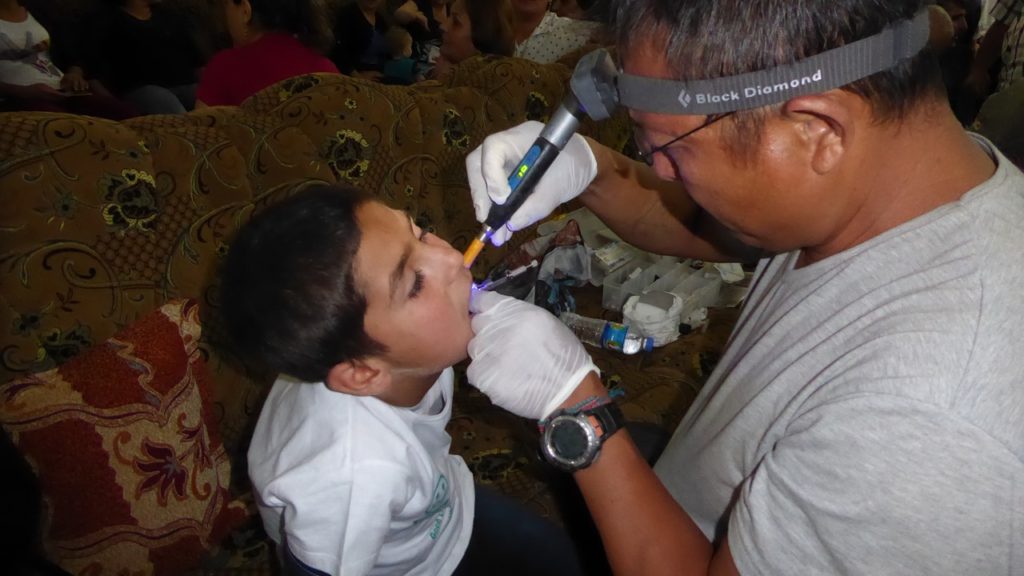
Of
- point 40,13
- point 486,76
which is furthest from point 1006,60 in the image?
point 40,13

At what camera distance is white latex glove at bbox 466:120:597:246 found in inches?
45.5

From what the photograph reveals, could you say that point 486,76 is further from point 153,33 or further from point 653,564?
point 153,33

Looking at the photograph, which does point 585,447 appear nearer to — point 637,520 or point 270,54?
point 637,520

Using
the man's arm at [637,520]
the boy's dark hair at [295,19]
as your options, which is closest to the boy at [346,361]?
the man's arm at [637,520]

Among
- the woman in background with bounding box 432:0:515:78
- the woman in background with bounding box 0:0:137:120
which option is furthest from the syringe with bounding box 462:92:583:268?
the woman in background with bounding box 0:0:137:120

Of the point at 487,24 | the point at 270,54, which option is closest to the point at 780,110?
the point at 270,54

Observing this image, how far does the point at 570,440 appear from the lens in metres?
0.94

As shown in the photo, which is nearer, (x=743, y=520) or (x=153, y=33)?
(x=743, y=520)

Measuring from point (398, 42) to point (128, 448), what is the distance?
3.84 meters

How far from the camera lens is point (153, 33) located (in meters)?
3.75

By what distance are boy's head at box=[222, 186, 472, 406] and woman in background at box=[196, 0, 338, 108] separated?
69.2 inches

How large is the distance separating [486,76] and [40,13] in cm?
298

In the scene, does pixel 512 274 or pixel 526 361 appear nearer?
pixel 526 361

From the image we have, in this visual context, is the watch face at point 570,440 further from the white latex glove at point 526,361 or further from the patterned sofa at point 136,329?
the patterned sofa at point 136,329
